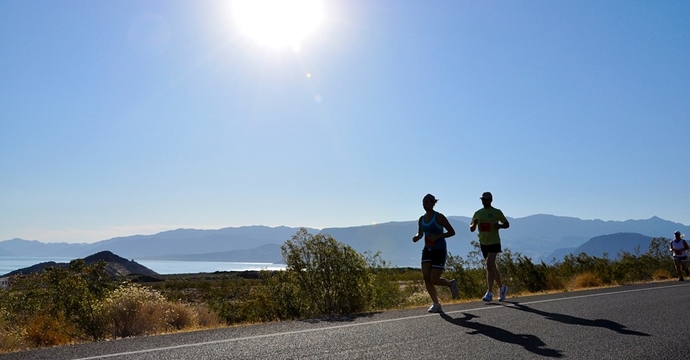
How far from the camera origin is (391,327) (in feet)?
20.4

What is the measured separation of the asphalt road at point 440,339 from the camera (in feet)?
15.1

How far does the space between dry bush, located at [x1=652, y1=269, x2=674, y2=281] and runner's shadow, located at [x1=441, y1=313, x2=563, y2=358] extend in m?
16.1

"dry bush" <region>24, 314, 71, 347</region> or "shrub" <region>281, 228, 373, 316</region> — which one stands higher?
"shrub" <region>281, 228, 373, 316</region>

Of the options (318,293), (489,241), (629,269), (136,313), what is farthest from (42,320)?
(629,269)

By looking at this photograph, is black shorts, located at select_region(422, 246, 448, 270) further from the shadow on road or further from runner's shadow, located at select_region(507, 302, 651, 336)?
runner's shadow, located at select_region(507, 302, 651, 336)

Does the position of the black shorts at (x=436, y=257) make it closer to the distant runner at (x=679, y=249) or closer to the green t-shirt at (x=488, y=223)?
the green t-shirt at (x=488, y=223)

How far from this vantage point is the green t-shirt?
942 cm

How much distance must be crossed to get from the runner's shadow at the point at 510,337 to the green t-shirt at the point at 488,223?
2.99 metres

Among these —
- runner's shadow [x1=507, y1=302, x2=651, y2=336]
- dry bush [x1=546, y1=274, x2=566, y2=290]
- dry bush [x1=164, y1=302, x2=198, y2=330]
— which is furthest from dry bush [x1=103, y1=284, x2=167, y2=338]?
dry bush [x1=546, y1=274, x2=566, y2=290]

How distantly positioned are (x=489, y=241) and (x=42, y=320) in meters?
8.00

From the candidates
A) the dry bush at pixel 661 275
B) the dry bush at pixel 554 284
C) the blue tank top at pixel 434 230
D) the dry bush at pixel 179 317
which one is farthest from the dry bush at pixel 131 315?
the dry bush at pixel 661 275

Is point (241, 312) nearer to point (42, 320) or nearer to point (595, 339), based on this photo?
point (42, 320)

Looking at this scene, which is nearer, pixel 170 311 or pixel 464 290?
pixel 170 311

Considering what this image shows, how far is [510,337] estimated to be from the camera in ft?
17.7
